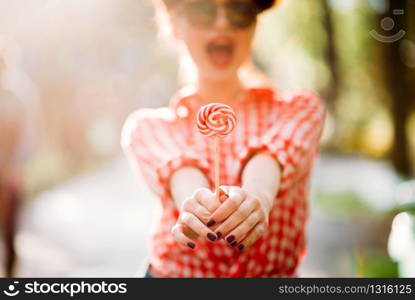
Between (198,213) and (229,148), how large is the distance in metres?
0.17

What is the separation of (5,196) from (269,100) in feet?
2.07

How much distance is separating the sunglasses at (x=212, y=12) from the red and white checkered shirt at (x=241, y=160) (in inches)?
4.4

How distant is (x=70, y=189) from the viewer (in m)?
1.73

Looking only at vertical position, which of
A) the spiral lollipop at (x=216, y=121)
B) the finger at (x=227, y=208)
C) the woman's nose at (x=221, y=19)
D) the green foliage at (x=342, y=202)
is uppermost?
the green foliage at (x=342, y=202)

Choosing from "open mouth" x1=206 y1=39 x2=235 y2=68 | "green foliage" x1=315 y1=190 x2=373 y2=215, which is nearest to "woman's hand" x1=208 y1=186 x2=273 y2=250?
"open mouth" x1=206 y1=39 x2=235 y2=68

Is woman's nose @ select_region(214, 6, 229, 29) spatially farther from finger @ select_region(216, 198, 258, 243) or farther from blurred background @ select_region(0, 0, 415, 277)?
finger @ select_region(216, 198, 258, 243)

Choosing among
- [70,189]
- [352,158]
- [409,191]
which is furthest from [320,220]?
[70,189]

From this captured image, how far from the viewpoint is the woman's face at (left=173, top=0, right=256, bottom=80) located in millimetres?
850

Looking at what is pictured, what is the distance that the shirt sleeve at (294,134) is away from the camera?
773 mm

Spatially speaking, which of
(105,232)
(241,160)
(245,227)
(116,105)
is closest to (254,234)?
(245,227)

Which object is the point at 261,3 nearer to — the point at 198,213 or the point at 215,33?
the point at 215,33

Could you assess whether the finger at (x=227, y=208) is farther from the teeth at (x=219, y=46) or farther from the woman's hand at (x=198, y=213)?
the teeth at (x=219, y=46)

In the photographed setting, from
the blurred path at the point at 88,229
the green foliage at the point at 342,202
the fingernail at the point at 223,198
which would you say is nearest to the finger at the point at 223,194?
the fingernail at the point at 223,198

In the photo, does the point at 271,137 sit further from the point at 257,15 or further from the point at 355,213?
the point at 355,213
